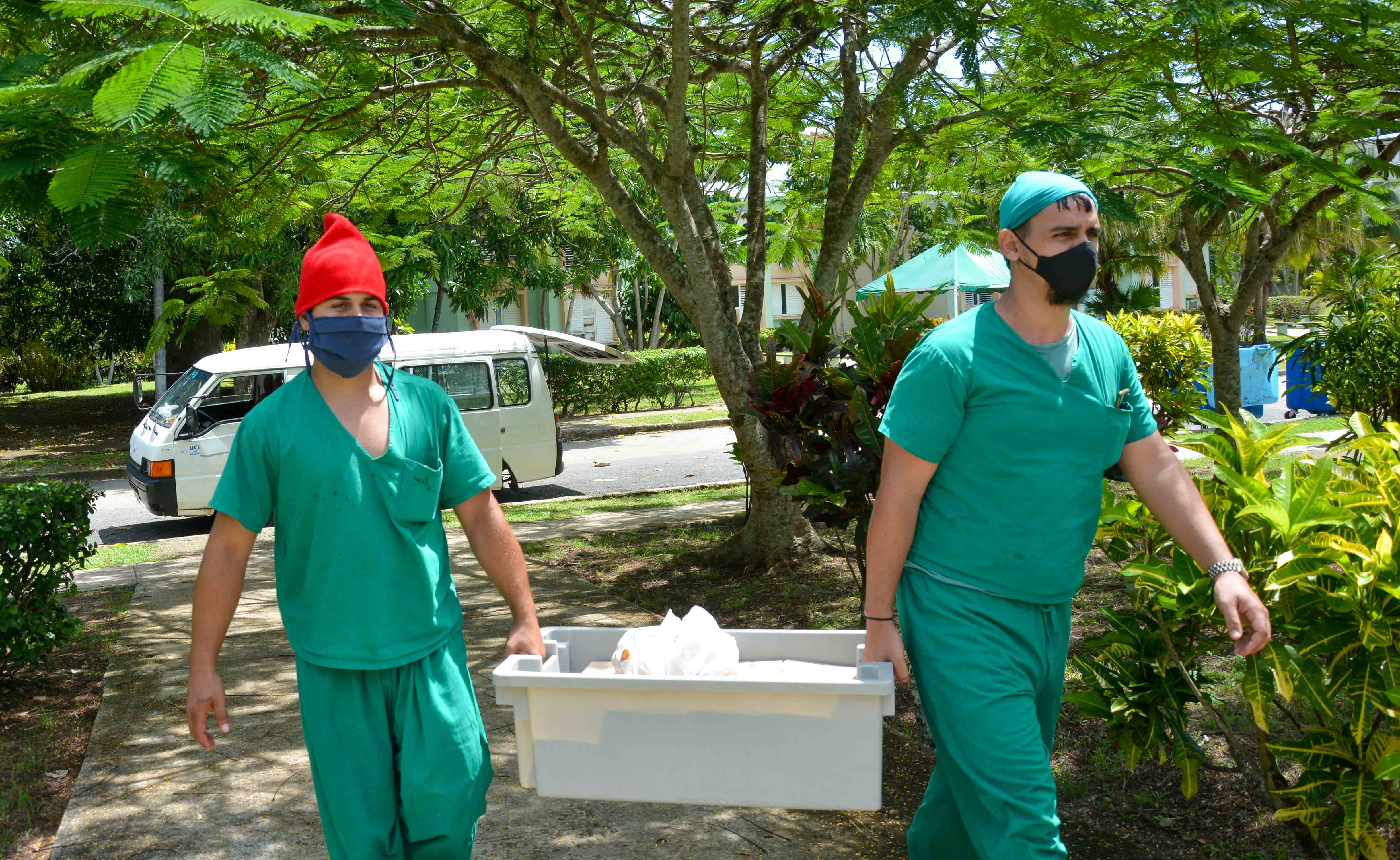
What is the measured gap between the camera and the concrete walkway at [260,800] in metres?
3.68

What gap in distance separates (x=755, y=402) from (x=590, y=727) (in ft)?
9.62

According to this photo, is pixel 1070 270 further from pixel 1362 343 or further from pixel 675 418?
pixel 675 418

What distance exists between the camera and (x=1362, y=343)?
7137 millimetres

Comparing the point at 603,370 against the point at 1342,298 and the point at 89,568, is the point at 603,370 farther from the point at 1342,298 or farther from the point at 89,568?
the point at 1342,298

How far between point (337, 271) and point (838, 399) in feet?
8.42

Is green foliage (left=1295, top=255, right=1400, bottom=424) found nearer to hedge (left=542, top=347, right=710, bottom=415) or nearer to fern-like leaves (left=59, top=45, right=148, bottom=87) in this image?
fern-like leaves (left=59, top=45, right=148, bottom=87)

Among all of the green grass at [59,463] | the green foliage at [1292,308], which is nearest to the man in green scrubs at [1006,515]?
the green foliage at [1292,308]

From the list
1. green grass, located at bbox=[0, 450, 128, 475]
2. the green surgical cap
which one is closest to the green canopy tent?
green grass, located at bbox=[0, 450, 128, 475]

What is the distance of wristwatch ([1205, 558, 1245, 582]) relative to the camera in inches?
102

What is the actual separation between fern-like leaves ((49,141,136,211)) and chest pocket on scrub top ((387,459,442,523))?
127 centimetres

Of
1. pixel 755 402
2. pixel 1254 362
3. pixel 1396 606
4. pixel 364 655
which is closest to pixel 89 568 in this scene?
pixel 755 402

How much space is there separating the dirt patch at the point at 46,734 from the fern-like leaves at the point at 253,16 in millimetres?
2782

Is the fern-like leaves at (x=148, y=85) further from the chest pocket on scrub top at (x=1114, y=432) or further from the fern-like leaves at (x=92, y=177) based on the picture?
the chest pocket on scrub top at (x=1114, y=432)

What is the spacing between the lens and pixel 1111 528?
3.54 metres
